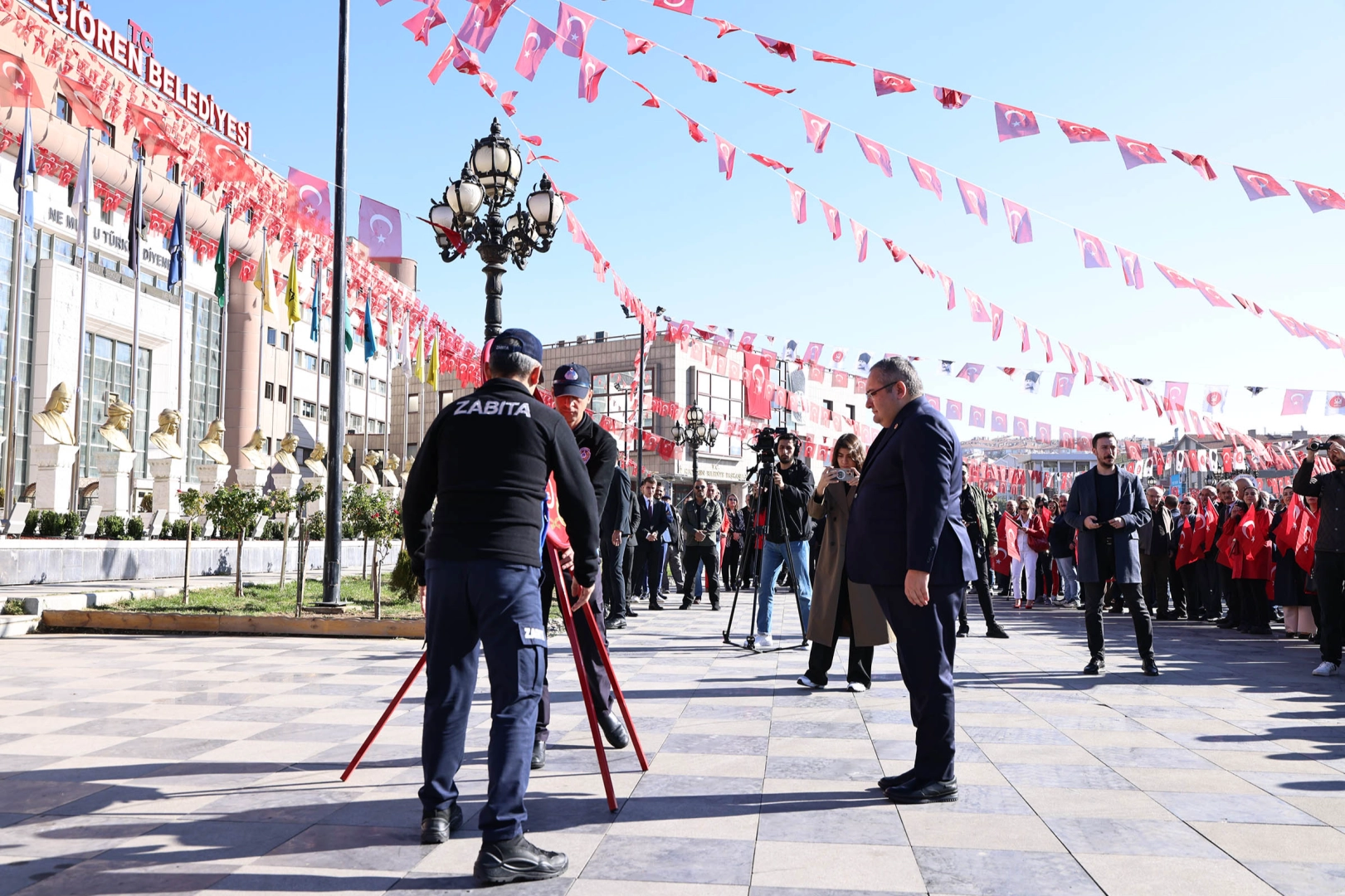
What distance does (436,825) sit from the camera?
11.7ft

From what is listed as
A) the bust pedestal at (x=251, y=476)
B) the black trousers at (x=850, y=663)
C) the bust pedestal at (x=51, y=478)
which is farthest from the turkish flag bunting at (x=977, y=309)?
the bust pedestal at (x=251, y=476)

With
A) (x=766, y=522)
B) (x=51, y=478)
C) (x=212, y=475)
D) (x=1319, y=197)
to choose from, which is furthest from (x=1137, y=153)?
(x=212, y=475)

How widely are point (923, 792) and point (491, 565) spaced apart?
2005 mm

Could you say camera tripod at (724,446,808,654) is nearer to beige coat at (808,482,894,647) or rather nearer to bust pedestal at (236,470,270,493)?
beige coat at (808,482,894,647)

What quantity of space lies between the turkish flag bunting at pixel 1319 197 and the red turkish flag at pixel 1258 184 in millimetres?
188

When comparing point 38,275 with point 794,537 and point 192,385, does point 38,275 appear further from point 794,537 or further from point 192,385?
point 794,537

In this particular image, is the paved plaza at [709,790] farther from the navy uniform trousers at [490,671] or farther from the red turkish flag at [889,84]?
the red turkish flag at [889,84]

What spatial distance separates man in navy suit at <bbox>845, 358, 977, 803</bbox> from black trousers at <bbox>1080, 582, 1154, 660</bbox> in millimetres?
3796

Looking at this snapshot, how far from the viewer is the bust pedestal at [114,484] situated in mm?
22391

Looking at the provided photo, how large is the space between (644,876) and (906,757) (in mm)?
2155

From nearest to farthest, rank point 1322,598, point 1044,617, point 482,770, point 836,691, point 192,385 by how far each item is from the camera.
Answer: point 482,770 < point 836,691 < point 1322,598 < point 1044,617 < point 192,385

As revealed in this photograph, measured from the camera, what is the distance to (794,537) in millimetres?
9266

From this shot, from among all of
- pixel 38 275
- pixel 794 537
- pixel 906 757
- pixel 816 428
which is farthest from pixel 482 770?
pixel 816 428

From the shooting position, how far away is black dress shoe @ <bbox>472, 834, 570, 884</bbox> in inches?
122
